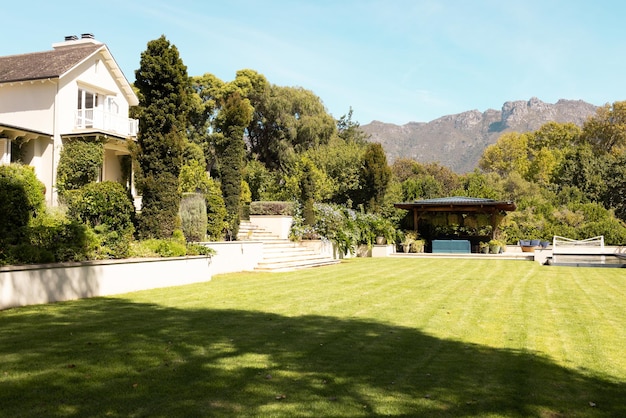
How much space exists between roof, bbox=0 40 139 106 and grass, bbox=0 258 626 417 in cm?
1637

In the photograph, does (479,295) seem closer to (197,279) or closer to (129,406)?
(197,279)

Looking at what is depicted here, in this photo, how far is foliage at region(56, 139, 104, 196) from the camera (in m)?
21.5

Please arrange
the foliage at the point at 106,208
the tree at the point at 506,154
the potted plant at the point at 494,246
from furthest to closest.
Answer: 1. the tree at the point at 506,154
2. the potted plant at the point at 494,246
3. the foliage at the point at 106,208

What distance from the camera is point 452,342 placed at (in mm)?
6410

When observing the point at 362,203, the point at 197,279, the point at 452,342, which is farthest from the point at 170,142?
the point at 362,203

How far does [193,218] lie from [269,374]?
12080mm

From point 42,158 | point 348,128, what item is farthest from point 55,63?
point 348,128

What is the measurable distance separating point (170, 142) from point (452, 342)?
10127 millimetres

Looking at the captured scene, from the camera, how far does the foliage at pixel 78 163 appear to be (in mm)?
21531

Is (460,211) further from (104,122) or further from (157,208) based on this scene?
(157,208)

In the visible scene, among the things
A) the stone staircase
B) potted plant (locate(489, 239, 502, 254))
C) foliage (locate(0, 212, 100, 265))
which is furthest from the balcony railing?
potted plant (locate(489, 239, 502, 254))

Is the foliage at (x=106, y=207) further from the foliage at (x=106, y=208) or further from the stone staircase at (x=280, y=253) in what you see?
the stone staircase at (x=280, y=253)

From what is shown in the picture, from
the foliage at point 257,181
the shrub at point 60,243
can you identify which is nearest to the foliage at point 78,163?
the foliage at point 257,181

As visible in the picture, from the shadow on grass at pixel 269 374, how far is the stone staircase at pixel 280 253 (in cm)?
1015
